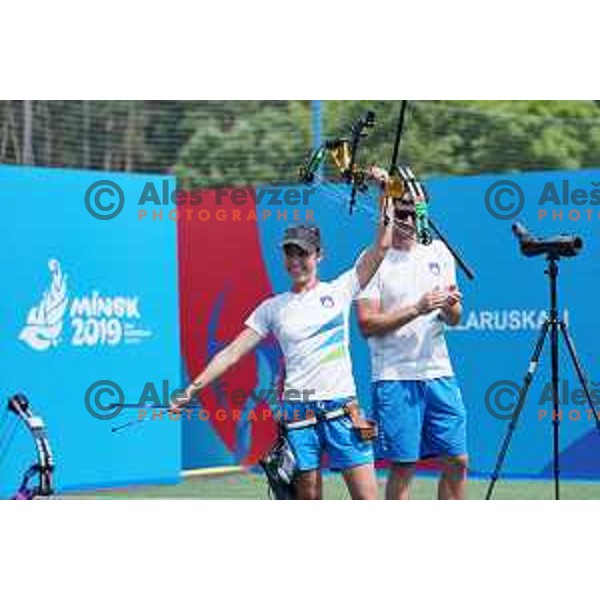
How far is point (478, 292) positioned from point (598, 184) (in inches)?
41.3

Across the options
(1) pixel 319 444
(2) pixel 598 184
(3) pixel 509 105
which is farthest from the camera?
(3) pixel 509 105

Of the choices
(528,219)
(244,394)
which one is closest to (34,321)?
(244,394)

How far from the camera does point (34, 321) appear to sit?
10.4 meters

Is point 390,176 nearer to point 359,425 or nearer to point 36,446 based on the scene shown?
point 359,425

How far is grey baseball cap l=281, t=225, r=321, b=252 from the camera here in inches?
379

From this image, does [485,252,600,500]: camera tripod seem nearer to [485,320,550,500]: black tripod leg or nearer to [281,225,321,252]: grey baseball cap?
[485,320,550,500]: black tripod leg

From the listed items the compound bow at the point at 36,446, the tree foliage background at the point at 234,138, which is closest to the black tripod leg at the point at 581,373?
the compound bow at the point at 36,446

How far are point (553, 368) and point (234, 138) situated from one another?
8898mm

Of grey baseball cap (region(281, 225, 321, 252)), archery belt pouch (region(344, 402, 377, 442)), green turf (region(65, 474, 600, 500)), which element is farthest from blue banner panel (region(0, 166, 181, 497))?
archery belt pouch (region(344, 402, 377, 442))

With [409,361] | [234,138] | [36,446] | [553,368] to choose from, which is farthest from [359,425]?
[234,138]

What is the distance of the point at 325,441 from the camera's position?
368 inches

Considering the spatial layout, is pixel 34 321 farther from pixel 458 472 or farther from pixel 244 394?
pixel 458 472

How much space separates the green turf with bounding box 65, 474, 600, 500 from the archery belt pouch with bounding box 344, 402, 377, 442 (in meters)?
0.38
